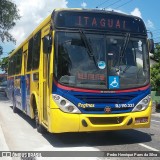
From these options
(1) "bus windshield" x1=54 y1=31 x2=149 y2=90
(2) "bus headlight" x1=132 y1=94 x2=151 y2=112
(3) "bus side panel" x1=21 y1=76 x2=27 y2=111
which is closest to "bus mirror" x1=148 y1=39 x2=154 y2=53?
(1) "bus windshield" x1=54 y1=31 x2=149 y2=90

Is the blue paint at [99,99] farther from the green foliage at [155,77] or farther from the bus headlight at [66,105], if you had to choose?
the green foliage at [155,77]

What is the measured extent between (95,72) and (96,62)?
256 millimetres

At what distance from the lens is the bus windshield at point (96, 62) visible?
948cm

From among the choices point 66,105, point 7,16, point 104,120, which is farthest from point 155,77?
point 66,105

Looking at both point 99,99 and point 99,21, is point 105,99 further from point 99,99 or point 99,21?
point 99,21

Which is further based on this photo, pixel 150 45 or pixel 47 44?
pixel 150 45

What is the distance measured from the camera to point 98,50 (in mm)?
9719

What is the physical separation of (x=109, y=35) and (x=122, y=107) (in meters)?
1.82

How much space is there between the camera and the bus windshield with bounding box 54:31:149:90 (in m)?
9.48

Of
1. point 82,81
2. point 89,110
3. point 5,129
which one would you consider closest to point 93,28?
point 82,81

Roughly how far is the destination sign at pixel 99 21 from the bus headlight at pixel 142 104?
1759 millimetres

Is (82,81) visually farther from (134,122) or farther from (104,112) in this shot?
(134,122)

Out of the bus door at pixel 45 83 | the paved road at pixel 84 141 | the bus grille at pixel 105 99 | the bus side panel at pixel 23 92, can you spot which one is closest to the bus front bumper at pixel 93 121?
the bus grille at pixel 105 99

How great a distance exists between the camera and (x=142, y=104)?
32.5ft
